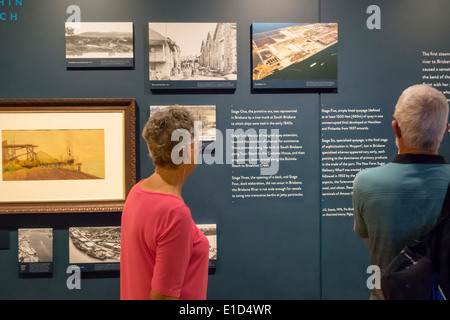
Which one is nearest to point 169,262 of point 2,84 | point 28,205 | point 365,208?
point 365,208

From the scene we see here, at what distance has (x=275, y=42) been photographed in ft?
8.44

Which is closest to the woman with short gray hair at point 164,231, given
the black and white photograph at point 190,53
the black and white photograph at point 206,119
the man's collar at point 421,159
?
the man's collar at point 421,159

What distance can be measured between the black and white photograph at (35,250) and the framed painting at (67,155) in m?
0.16

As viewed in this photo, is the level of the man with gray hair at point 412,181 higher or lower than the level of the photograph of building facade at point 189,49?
lower

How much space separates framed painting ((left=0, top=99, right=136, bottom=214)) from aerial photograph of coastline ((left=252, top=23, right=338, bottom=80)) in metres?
0.97

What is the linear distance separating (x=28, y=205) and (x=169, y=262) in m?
1.67

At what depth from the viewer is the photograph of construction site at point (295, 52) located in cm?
257

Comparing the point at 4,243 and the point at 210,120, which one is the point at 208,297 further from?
the point at 4,243

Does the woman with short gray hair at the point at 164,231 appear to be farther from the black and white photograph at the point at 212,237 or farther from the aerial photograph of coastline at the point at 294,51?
the aerial photograph of coastline at the point at 294,51

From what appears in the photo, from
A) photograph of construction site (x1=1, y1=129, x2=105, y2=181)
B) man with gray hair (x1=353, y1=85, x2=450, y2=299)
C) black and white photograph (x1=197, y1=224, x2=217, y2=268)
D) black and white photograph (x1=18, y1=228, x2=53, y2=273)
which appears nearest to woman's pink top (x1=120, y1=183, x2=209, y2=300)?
man with gray hair (x1=353, y1=85, x2=450, y2=299)

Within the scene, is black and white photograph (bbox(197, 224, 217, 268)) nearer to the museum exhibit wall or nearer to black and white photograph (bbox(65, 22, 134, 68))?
the museum exhibit wall

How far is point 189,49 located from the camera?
2.54 m

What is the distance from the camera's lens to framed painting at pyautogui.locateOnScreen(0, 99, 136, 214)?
8.21ft

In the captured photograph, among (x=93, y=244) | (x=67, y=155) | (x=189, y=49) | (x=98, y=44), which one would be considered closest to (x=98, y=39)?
(x=98, y=44)
